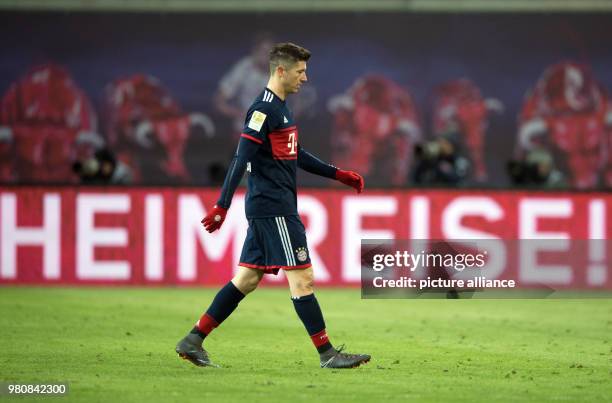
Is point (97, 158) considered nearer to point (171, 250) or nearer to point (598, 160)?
point (171, 250)

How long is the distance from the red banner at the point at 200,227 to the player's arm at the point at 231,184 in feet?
26.1

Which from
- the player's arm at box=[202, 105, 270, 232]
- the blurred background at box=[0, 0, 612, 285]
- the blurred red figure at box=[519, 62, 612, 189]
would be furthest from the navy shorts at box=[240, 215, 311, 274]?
the blurred red figure at box=[519, 62, 612, 189]

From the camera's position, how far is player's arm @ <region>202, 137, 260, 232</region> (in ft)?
29.3

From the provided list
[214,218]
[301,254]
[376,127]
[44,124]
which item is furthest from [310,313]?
[44,124]

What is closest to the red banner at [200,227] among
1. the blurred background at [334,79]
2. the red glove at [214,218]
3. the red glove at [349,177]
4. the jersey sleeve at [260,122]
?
the blurred background at [334,79]

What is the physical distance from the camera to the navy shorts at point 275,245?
360 inches

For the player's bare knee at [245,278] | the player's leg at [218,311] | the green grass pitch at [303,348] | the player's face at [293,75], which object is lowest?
the green grass pitch at [303,348]

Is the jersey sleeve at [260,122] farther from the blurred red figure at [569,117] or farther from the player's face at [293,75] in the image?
the blurred red figure at [569,117]

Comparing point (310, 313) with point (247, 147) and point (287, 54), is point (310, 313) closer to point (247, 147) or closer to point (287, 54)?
point (247, 147)

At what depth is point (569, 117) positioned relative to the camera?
78.9 ft

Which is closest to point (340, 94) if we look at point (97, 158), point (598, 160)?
point (598, 160)

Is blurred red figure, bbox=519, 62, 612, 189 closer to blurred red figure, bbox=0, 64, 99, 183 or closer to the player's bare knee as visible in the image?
blurred red figure, bbox=0, 64, 99, 183

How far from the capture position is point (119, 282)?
17031 millimetres

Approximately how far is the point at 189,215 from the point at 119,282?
1.21 metres
